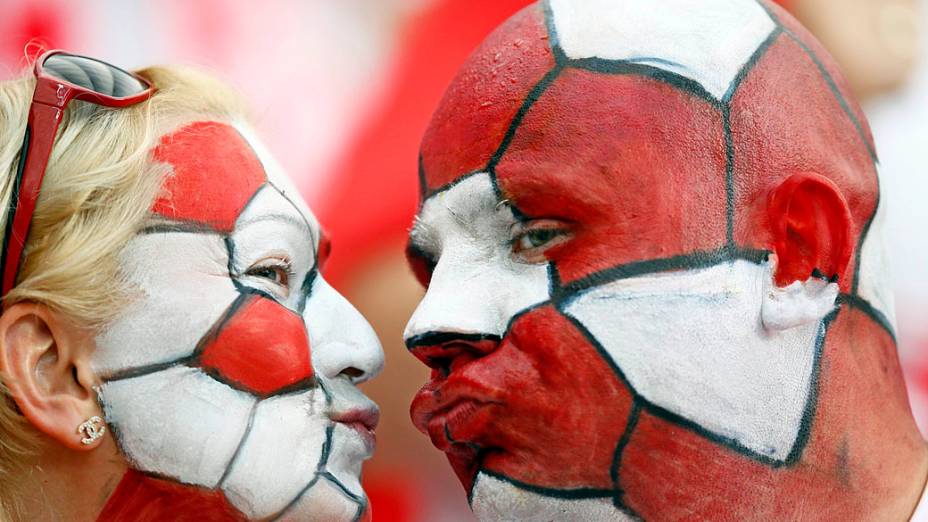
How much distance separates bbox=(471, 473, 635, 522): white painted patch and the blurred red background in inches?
49.2

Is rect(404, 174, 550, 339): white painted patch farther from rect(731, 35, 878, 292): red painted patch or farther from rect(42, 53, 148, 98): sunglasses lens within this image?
rect(42, 53, 148, 98): sunglasses lens

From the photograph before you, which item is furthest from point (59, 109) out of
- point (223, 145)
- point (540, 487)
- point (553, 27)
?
point (540, 487)

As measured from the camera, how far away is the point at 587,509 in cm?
169

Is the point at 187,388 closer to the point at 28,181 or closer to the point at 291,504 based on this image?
the point at 291,504

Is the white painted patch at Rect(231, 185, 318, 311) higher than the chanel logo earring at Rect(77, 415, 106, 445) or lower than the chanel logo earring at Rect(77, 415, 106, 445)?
higher

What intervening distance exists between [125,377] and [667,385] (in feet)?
2.93

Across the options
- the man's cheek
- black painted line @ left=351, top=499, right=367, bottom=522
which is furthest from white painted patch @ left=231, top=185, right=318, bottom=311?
the man's cheek

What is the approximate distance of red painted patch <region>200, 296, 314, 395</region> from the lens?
187cm

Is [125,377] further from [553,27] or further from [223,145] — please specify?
[553,27]

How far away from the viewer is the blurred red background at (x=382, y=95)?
289 cm

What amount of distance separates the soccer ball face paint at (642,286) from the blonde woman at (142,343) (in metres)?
0.26

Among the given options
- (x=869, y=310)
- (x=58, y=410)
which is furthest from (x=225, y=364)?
(x=869, y=310)

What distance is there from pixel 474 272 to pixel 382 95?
156cm

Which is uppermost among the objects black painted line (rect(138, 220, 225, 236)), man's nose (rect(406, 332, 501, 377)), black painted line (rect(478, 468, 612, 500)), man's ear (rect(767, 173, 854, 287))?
man's ear (rect(767, 173, 854, 287))
